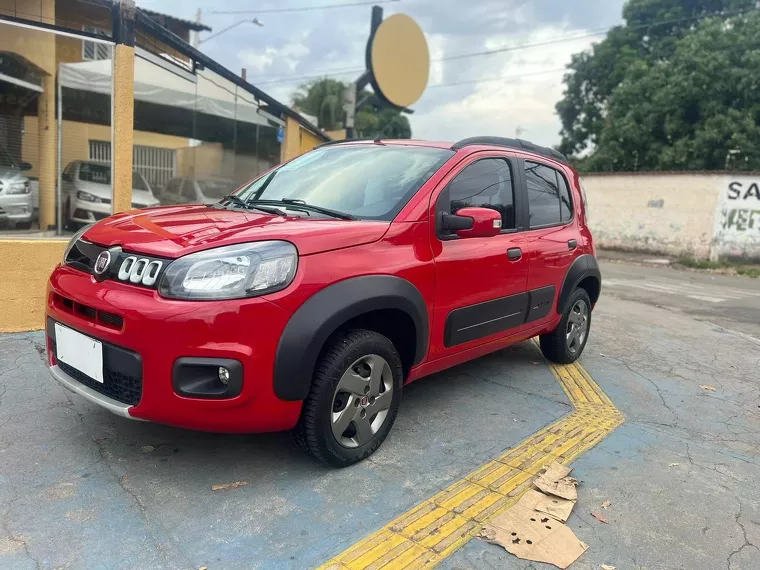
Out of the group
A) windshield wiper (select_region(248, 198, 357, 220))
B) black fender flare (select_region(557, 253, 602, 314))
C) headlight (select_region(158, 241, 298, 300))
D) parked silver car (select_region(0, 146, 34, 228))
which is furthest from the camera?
A: parked silver car (select_region(0, 146, 34, 228))

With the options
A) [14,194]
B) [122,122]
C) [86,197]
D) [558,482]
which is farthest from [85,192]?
[558,482]

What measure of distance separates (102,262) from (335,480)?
5.01ft

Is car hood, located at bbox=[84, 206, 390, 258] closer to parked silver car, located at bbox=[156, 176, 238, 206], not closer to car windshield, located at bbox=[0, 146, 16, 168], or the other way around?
car windshield, located at bbox=[0, 146, 16, 168]

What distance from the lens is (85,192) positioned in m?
6.37

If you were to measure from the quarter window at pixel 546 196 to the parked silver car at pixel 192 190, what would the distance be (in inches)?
201

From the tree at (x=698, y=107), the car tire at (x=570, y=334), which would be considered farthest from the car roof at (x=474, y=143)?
the tree at (x=698, y=107)

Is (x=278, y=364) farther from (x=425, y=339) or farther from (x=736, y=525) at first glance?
(x=736, y=525)

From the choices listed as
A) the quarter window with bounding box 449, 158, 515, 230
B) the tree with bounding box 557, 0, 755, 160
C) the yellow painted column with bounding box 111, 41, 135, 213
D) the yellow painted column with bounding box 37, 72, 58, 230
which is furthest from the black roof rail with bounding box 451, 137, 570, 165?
the tree with bounding box 557, 0, 755, 160

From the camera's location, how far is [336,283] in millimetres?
2744

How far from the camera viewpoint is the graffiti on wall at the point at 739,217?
15.1 metres

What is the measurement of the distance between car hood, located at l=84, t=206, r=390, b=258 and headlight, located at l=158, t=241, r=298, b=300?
0.05 meters

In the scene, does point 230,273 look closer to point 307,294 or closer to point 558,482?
point 307,294

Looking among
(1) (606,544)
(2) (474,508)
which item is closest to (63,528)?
(2) (474,508)

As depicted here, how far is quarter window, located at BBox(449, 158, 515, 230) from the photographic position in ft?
11.7
